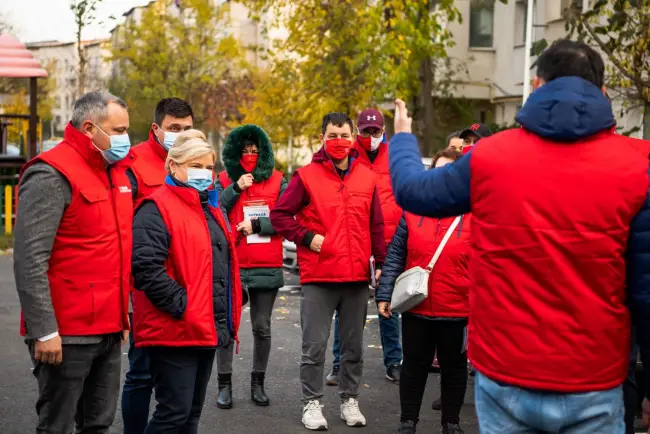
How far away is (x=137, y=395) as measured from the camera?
567 cm

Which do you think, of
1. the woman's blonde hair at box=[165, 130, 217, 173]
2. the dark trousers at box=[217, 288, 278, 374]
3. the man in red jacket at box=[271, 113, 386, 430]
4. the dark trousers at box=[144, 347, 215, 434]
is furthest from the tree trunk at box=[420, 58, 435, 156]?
the dark trousers at box=[144, 347, 215, 434]

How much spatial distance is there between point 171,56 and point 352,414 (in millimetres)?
35911

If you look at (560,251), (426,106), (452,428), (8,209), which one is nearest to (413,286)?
(452,428)

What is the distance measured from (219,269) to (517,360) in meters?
2.30

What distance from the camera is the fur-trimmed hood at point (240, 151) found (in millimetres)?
7727

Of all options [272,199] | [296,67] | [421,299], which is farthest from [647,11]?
[296,67]

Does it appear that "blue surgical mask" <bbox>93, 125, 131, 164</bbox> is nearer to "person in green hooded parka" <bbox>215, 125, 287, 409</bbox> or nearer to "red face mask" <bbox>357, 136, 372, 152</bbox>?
"person in green hooded parka" <bbox>215, 125, 287, 409</bbox>

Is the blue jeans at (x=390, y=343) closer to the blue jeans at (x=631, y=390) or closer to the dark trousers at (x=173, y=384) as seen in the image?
the dark trousers at (x=173, y=384)

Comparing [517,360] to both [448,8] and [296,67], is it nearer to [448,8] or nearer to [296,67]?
[448,8]

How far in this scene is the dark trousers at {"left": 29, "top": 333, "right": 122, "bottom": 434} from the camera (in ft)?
15.2

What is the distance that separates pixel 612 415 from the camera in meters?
3.27

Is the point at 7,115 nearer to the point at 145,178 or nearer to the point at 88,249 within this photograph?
the point at 145,178

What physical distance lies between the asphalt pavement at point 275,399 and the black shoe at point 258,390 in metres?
0.06

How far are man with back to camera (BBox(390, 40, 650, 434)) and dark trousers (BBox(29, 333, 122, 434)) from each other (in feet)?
7.32
